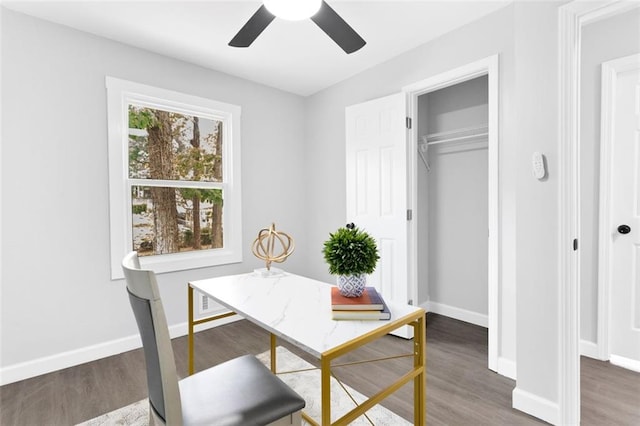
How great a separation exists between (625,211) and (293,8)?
2.73m

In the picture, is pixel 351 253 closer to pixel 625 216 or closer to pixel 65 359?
pixel 625 216

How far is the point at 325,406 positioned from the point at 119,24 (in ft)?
9.58

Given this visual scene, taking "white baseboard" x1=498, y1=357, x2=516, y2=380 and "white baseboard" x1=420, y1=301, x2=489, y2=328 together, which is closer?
"white baseboard" x1=498, y1=357, x2=516, y2=380

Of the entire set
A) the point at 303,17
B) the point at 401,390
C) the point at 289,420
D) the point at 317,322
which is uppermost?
the point at 303,17

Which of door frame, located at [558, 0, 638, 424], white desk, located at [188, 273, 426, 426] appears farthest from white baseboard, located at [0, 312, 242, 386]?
door frame, located at [558, 0, 638, 424]

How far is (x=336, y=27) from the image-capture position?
1.78m

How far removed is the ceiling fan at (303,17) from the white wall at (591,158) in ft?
6.38

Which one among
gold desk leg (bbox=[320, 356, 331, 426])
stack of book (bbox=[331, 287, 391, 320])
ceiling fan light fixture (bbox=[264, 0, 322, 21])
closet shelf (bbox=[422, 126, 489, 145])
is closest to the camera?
gold desk leg (bbox=[320, 356, 331, 426])

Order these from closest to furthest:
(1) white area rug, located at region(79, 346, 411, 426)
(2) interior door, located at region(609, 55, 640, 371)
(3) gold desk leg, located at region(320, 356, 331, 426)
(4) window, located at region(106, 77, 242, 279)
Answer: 1. (3) gold desk leg, located at region(320, 356, 331, 426)
2. (1) white area rug, located at region(79, 346, 411, 426)
3. (2) interior door, located at region(609, 55, 640, 371)
4. (4) window, located at region(106, 77, 242, 279)

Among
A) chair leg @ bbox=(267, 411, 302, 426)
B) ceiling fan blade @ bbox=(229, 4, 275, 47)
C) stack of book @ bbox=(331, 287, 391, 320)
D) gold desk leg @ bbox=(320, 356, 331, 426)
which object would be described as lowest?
chair leg @ bbox=(267, 411, 302, 426)

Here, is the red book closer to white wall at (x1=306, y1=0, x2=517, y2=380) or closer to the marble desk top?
the marble desk top

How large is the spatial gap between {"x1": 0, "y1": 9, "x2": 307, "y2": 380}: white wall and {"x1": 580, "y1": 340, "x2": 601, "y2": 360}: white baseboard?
3.48 meters

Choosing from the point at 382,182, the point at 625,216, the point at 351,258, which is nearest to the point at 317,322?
the point at 351,258

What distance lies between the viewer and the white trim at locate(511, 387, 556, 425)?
68.5 inches
